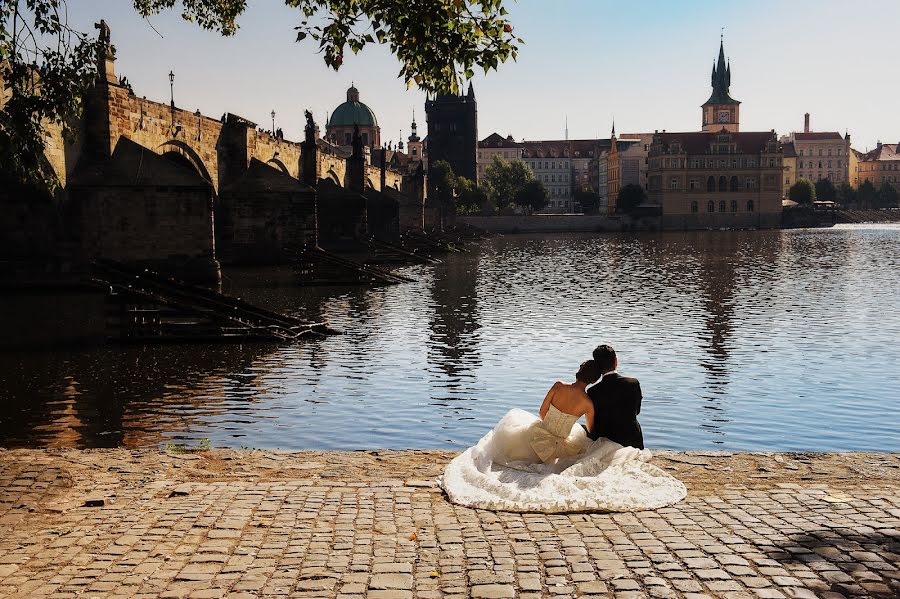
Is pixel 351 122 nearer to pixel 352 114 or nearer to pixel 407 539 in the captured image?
pixel 352 114

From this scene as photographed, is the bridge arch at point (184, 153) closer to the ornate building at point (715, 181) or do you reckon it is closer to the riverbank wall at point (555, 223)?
the riverbank wall at point (555, 223)

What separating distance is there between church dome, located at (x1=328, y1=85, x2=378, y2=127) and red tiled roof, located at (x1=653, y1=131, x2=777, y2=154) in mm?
46215

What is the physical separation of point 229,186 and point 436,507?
128 feet

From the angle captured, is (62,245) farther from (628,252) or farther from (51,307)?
(628,252)

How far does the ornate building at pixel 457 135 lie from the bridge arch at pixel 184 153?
349 feet

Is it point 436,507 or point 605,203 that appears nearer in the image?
point 436,507

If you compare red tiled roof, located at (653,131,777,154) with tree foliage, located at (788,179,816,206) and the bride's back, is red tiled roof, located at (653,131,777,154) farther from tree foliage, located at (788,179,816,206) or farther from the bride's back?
the bride's back

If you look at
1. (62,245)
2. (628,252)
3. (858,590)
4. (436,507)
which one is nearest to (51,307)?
(62,245)

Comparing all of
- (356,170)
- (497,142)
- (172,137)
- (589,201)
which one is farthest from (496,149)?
(172,137)

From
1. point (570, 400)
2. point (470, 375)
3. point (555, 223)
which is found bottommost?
point (470, 375)

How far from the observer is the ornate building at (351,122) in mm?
163000

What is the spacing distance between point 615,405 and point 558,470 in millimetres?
993

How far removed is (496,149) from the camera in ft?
641

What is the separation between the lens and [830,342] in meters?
23.4
